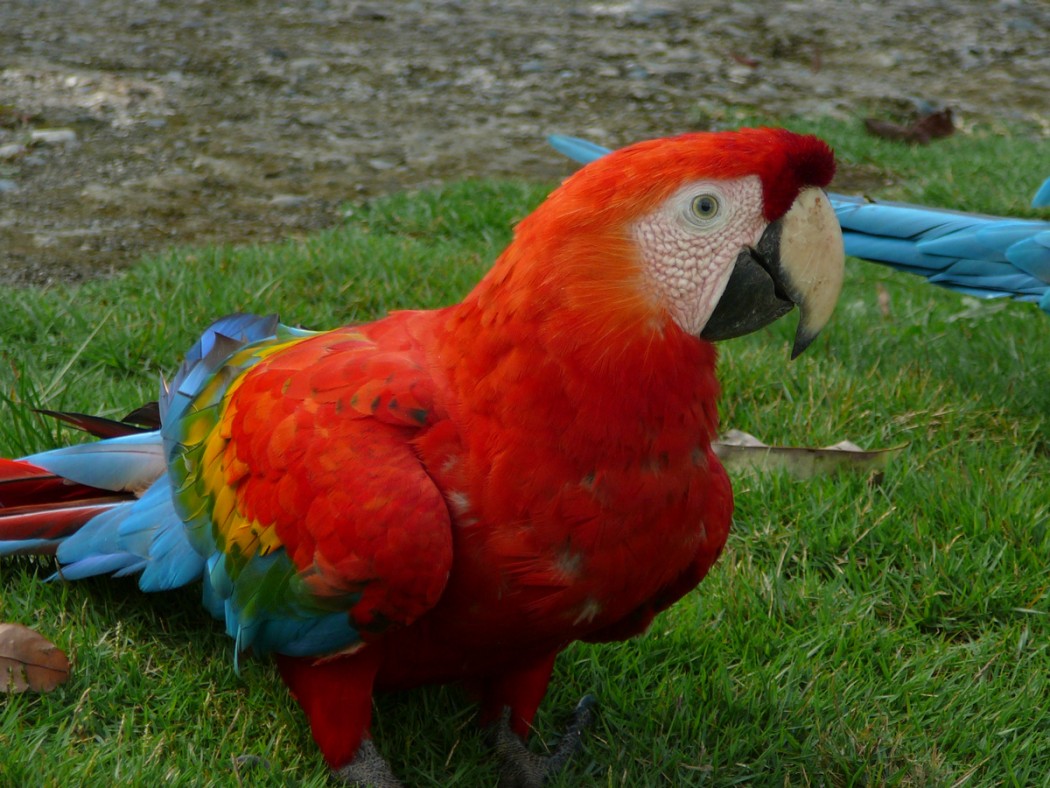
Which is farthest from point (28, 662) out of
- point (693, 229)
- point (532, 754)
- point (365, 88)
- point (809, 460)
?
point (365, 88)

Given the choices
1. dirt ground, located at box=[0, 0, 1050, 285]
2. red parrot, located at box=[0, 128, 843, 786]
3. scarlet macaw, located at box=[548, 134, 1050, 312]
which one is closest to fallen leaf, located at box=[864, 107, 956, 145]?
dirt ground, located at box=[0, 0, 1050, 285]

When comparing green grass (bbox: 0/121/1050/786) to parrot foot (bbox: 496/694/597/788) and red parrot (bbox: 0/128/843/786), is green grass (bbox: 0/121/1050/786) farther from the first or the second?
red parrot (bbox: 0/128/843/786)

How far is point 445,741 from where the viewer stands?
1971mm

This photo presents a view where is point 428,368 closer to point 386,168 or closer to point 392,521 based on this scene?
point 392,521

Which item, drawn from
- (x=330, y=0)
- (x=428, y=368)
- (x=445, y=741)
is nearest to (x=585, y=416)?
(x=428, y=368)

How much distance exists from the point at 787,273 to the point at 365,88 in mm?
4679

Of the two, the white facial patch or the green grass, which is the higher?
the white facial patch

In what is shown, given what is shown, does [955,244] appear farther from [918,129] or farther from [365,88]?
[365,88]

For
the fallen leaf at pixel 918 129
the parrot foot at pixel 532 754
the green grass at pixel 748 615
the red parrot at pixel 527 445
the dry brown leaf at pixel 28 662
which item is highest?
the red parrot at pixel 527 445

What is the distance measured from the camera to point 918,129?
5660 millimetres

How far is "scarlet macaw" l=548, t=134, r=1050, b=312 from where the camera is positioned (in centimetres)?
310

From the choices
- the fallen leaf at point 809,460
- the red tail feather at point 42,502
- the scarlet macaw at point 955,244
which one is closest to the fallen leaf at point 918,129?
the scarlet macaw at point 955,244

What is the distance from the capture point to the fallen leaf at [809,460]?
2574 millimetres

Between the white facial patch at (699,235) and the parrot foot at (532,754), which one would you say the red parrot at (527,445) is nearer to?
the white facial patch at (699,235)
